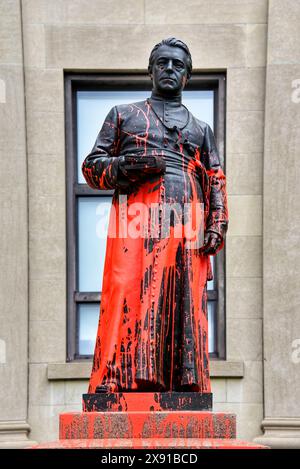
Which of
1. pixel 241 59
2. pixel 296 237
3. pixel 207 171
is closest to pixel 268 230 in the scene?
pixel 296 237

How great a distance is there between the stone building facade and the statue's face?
550 centimetres

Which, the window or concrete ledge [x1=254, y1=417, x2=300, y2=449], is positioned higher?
the window

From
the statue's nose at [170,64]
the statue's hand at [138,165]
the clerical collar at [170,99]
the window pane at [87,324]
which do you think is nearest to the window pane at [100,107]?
the window pane at [87,324]

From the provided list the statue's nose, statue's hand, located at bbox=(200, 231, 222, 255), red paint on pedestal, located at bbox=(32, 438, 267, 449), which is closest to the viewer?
red paint on pedestal, located at bbox=(32, 438, 267, 449)

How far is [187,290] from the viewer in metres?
14.5

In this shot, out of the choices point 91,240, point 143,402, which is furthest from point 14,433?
point 143,402

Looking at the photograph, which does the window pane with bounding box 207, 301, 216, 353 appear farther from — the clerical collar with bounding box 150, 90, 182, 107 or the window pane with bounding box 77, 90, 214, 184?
the clerical collar with bounding box 150, 90, 182, 107

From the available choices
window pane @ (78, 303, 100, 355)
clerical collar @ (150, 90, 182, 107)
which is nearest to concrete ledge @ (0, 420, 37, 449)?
window pane @ (78, 303, 100, 355)

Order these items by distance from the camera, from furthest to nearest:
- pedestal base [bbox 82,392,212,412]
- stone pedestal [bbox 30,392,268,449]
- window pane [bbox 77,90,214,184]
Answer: window pane [bbox 77,90,214,184] → pedestal base [bbox 82,392,212,412] → stone pedestal [bbox 30,392,268,449]

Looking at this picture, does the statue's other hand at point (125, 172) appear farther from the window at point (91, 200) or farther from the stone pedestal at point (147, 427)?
the window at point (91, 200)

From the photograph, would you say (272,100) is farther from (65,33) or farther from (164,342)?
(164,342)

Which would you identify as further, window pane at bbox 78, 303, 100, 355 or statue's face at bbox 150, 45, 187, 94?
window pane at bbox 78, 303, 100, 355

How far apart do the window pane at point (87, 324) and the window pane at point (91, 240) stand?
8.8 inches

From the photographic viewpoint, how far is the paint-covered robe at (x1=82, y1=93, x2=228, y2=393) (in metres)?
14.4
